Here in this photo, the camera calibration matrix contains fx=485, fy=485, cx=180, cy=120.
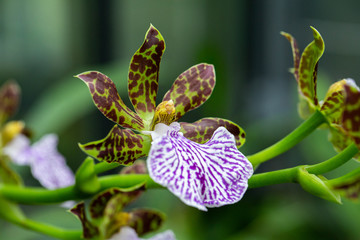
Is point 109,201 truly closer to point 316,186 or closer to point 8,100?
point 316,186

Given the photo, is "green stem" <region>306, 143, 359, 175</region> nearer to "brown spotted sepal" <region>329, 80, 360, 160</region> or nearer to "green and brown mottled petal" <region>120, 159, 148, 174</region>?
"brown spotted sepal" <region>329, 80, 360, 160</region>

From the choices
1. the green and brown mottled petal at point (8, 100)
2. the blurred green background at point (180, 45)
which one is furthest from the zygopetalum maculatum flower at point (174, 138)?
the blurred green background at point (180, 45)

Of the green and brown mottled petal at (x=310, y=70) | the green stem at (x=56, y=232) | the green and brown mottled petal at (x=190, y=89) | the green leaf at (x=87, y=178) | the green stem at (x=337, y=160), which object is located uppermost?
the green and brown mottled petal at (x=310, y=70)

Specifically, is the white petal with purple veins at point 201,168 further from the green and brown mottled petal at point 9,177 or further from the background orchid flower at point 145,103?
the green and brown mottled petal at point 9,177

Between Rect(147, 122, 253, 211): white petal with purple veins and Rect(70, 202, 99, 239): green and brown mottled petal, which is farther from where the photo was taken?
Rect(70, 202, 99, 239): green and brown mottled petal

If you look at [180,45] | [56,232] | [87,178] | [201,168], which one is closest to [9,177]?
[56,232]

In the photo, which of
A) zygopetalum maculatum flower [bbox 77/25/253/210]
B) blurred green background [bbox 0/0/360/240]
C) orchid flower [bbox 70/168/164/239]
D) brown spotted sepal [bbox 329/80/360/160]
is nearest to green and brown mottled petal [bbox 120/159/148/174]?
orchid flower [bbox 70/168/164/239]

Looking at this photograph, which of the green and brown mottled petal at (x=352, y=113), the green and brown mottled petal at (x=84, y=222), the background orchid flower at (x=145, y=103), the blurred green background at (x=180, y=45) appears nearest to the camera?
the green and brown mottled petal at (x=352, y=113)
